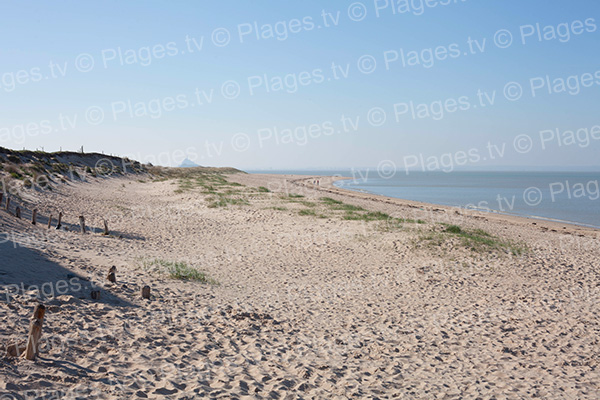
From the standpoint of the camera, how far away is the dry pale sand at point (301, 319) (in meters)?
6.28

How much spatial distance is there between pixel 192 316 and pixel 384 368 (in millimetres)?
4052

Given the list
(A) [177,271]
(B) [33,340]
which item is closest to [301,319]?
(A) [177,271]

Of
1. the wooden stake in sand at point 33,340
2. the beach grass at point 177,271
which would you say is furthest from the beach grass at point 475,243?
the wooden stake in sand at point 33,340

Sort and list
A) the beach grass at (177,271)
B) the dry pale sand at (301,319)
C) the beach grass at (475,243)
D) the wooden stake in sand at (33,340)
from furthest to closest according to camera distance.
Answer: the beach grass at (475,243), the beach grass at (177,271), the dry pale sand at (301,319), the wooden stake in sand at (33,340)

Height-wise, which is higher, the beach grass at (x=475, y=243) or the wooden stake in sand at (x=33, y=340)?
the wooden stake in sand at (x=33, y=340)

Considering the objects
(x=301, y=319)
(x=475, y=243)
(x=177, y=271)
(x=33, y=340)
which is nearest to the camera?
(x=33, y=340)

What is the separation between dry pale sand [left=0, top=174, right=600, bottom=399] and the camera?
247 inches

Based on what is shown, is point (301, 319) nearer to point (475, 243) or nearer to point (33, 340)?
point (33, 340)

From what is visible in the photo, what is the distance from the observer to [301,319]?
972 centimetres

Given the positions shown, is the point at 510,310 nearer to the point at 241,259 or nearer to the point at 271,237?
the point at 241,259

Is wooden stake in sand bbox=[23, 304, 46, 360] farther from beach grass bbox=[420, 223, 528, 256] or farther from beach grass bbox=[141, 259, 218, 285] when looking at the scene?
beach grass bbox=[420, 223, 528, 256]

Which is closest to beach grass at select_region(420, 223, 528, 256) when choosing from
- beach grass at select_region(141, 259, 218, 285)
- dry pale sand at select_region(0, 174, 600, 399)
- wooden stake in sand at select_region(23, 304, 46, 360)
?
dry pale sand at select_region(0, 174, 600, 399)

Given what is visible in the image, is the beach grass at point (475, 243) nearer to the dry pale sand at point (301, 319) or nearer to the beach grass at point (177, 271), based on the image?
the dry pale sand at point (301, 319)

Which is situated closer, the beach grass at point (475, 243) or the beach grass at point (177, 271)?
the beach grass at point (177, 271)
